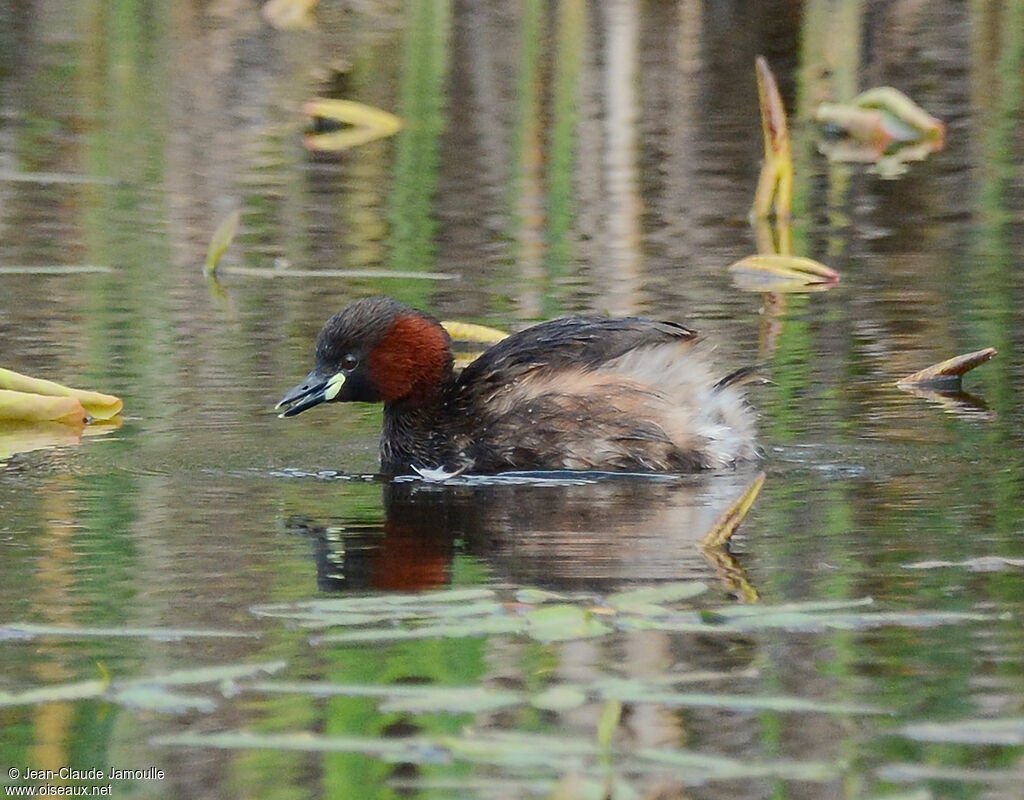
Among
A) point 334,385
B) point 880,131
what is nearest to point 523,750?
point 334,385

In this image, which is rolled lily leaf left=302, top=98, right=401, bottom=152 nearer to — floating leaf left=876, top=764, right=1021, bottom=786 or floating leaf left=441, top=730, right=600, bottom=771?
floating leaf left=441, top=730, right=600, bottom=771

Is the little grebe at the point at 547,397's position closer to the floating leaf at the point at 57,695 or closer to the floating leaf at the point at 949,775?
the floating leaf at the point at 57,695

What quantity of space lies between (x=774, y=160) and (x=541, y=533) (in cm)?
527

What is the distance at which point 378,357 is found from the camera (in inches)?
301

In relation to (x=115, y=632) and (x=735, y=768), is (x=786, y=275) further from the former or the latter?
(x=735, y=768)

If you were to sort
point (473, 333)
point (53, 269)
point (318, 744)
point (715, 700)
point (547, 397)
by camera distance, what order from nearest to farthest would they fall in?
1. point (318, 744)
2. point (715, 700)
3. point (547, 397)
4. point (473, 333)
5. point (53, 269)

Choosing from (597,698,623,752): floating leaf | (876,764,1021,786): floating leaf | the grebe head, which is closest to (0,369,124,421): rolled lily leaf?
the grebe head

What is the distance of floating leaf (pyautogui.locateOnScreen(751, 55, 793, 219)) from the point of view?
10547 mm

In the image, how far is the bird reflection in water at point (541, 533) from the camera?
18.6ft

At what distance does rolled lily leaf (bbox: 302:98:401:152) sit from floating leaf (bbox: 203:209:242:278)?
13.0 ft

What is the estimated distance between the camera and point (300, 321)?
30.5ft

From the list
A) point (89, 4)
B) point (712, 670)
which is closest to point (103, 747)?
point (712, 670)

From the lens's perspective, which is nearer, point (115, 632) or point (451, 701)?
point (451, 701)

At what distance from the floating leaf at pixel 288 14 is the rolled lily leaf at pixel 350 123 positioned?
5.52 metres
